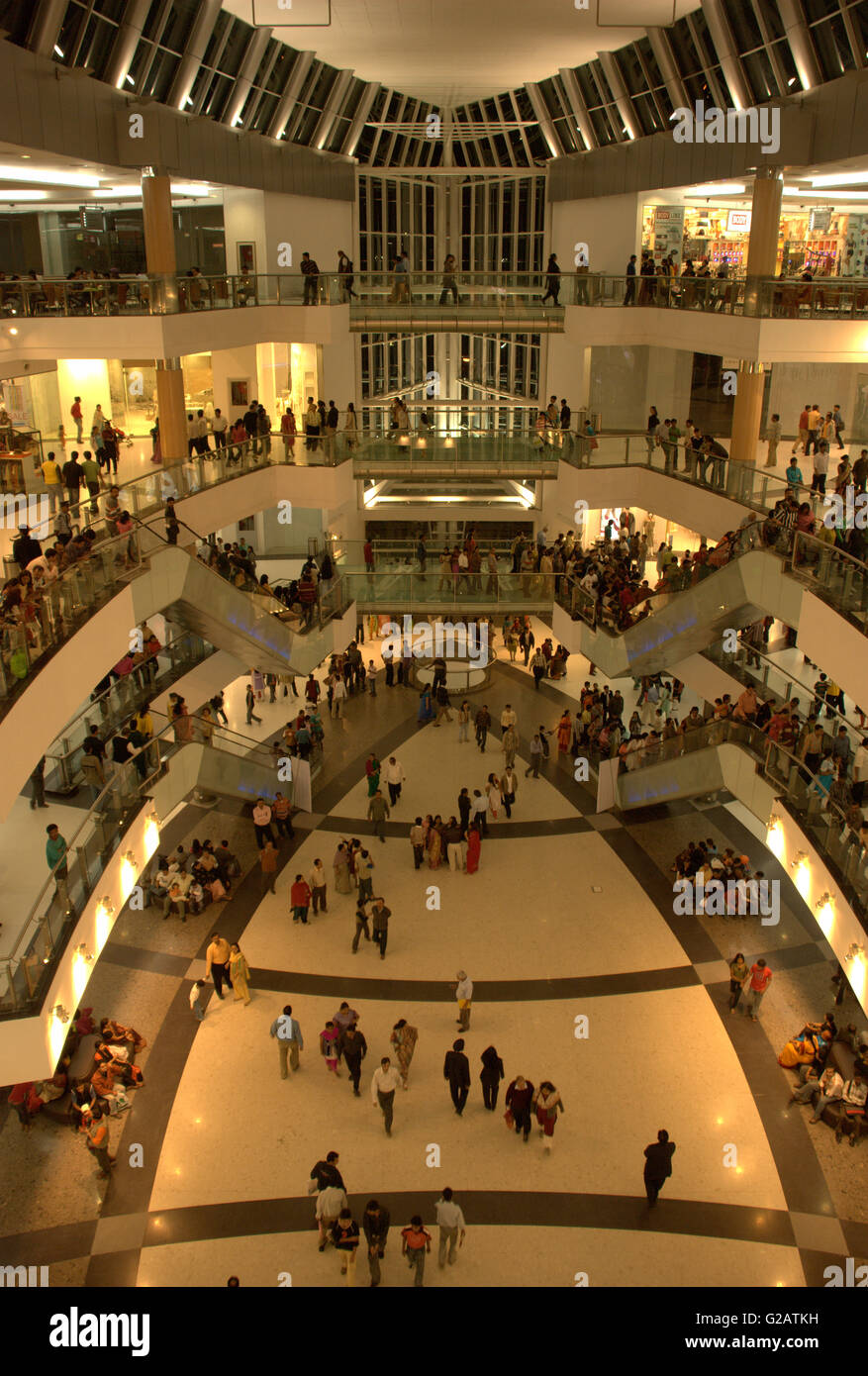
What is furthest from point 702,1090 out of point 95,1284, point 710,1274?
point 95,1284

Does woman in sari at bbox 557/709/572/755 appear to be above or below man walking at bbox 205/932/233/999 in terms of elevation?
above

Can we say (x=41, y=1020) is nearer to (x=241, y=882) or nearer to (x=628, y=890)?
(x=241, y=882)

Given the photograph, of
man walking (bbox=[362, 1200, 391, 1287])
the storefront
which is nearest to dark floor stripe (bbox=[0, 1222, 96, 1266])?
man walking (bbox=[362, 1200, 391, 1287])

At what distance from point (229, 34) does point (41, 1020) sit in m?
19.5

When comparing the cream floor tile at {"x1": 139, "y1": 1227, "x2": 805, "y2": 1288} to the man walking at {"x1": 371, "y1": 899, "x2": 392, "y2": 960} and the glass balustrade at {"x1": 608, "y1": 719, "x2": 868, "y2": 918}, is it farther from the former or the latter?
the man walking at {"x1": 371, "y1": 899, "x2": 392, "y2": 960}

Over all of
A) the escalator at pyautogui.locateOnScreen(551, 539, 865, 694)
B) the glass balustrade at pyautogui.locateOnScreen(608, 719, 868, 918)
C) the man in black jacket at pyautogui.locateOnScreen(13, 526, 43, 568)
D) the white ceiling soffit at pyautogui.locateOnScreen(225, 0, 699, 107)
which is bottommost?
the glass balustrade at pyautogui.locateOnScreen(608, 719, 868, 918)

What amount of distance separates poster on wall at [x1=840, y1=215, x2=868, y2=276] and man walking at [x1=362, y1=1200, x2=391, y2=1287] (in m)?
25.0

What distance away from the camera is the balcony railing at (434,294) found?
18.5 metres

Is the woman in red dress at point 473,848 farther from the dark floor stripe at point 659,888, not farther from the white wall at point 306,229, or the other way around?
the white wall at point 306,229

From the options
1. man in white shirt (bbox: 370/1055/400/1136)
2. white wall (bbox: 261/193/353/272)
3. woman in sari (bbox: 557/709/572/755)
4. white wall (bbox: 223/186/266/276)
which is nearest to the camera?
man in white shirt (bbox: 370/1055/400/1136)

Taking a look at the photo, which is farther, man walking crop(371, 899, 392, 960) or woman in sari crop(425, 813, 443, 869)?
woman in sari crop(425, 813, 443, 869)

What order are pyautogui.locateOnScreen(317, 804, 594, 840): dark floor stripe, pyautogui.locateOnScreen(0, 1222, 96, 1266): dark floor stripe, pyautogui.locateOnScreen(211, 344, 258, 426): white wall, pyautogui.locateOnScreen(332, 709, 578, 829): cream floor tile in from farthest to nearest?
pyautogui.locateOnScreen(211, 344, 258, 426): white wall → pyautogui.locateOnScreen(332, 709, 578, 829): cream floor tile → pyautogui.locateOnScreen(317, 804, 594, 840): dark floor stripe → pyautogui.locateOnScreen(0, 1222, 96, 1266): dark floor stripe

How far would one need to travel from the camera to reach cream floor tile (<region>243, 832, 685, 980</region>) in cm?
1589

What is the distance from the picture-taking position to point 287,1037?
43.8ft
